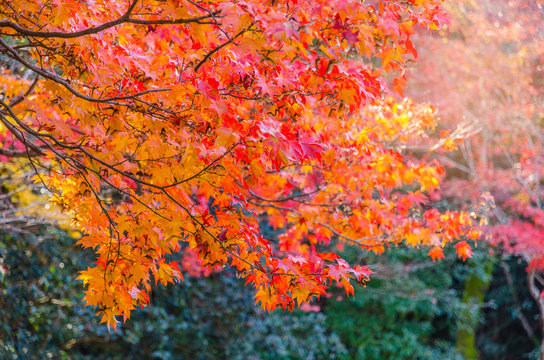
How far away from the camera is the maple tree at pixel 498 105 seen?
29.8ft

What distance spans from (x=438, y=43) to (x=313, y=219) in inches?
330

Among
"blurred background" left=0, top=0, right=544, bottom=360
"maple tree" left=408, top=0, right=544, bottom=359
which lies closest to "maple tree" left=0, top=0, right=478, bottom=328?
"blurred background" left=0, top=0, right=544, bottom=360

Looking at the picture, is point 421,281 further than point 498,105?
No

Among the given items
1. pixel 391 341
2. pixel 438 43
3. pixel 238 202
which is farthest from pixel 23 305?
pixel 438 43

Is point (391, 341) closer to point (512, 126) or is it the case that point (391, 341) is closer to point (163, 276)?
point (512, 126)

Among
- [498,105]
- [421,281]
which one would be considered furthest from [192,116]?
[498,105]

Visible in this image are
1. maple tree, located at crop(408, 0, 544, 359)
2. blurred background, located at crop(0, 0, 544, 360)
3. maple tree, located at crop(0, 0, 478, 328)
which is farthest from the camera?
maple tree, located at crop(408, 0, 544, 359)

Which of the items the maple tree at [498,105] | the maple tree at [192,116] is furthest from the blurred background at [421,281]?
the maple tree at [192,116]

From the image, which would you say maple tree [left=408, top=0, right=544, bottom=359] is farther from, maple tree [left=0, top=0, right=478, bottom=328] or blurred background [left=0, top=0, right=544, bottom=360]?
maple tree [left=0, top=0, right=478, bottom=328]

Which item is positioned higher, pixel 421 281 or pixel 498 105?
pixel 498 105

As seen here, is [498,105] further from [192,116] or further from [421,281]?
[192,116]

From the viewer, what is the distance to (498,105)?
10.0m

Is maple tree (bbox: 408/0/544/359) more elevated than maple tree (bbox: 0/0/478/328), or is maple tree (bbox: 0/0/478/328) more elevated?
maple tree (bbox: 408/0/544/359)

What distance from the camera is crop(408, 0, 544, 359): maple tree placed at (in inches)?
357
